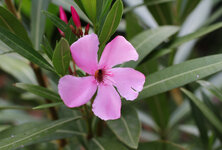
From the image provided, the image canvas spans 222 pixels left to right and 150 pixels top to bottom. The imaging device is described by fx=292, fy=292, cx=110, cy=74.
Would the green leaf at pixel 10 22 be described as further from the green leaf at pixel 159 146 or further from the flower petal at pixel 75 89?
the green leaf at pixel 159 146

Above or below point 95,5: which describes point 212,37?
below

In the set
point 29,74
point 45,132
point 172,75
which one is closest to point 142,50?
point 172,75

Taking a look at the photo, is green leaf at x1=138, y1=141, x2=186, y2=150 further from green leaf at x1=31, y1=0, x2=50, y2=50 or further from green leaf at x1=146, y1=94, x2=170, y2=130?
green leaf at x1=31, y1=0, x2=50, y2=50

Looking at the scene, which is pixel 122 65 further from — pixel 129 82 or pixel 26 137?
pixel 26 137

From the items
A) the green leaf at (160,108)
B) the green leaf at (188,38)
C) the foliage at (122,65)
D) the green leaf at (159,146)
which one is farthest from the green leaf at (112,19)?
the green leaf at (160,108)

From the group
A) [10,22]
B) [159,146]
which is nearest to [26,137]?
[10,22]

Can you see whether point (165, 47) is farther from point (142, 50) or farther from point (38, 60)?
point (38, 60)

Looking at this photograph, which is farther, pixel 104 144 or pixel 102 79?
pixel 104 144
